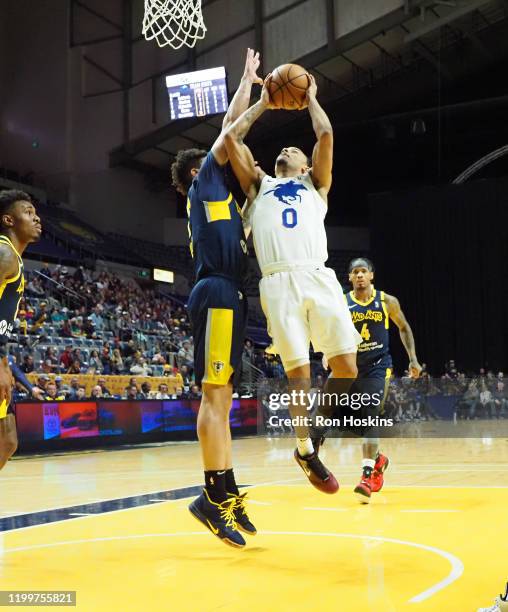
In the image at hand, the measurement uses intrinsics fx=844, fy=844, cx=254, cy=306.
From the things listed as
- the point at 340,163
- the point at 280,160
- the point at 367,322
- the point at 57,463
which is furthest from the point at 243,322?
the point at 340,163

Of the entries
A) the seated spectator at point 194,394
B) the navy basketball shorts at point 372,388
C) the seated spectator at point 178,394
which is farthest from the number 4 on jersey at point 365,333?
the seated spectator at point 178,394

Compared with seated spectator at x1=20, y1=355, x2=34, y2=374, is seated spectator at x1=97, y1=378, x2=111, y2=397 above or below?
below

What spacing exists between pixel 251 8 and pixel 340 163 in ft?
22.9

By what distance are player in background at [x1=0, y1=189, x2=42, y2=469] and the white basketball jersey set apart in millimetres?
1343

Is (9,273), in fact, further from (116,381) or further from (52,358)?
(116,381)

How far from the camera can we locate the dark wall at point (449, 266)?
1070 inches

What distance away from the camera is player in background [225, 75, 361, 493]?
5.08 metres

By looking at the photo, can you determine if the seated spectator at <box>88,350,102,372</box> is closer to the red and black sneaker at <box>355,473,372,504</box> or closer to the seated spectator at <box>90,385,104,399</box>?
the seated spectator at <box>90,385,104,399</box>

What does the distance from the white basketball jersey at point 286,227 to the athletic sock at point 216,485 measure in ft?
4.09

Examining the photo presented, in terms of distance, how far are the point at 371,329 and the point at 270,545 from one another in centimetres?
338

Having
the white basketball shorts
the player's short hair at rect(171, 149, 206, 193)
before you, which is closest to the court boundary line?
the white basketball shorts

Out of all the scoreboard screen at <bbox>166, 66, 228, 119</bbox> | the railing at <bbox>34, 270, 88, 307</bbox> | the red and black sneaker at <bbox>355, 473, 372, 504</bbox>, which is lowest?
the red and black sneaker at <bbox>355, 473, 372, 504</bbox>

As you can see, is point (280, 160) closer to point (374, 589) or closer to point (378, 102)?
point (374, 589)

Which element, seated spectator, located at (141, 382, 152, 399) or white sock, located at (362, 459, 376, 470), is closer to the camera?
white sock, located at (362, 459, 376, 470)
